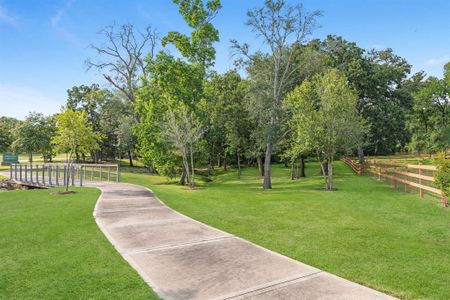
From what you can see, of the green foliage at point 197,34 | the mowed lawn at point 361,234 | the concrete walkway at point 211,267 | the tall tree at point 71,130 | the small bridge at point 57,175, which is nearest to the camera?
the concrete walkway at point 211,267

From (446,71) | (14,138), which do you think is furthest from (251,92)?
(14,138)

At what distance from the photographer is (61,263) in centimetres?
450

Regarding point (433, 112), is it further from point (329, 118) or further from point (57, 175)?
point (57, 175)

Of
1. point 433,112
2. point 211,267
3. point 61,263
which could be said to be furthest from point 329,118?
point 433,112

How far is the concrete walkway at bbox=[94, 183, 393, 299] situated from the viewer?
355 cm

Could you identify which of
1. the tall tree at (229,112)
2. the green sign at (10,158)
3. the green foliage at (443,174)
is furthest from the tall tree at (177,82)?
the green sign at (10,158)

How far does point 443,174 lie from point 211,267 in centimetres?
840

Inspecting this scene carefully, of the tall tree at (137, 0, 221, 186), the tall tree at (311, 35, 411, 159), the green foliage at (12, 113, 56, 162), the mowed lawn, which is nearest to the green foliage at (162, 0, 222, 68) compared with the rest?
the tall tree at (137, 0, 221, 186)

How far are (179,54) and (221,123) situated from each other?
10565 millimetres

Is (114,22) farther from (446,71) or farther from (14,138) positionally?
(446,71)

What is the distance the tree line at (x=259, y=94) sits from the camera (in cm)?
1670

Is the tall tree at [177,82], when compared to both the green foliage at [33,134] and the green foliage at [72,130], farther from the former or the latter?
the green foliage at [33,134]

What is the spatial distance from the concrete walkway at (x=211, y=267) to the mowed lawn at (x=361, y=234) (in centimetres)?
40

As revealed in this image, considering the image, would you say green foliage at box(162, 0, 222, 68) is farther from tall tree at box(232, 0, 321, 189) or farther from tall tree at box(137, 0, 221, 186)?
tall tree at box(232, 0, 321, 189)
